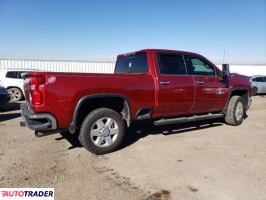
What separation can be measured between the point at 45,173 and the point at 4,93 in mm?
7108

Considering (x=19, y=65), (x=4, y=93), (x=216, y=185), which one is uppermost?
(x=19, y=65)

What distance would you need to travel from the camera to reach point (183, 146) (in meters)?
5.66

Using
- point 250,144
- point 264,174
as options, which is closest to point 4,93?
point 250,144

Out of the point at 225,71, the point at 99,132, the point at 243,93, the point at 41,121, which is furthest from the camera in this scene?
the point at 243,93

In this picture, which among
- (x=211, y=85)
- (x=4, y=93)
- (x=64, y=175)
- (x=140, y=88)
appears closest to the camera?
(x=64, y=175)

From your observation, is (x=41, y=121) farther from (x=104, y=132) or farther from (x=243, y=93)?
(x=243, y=93)

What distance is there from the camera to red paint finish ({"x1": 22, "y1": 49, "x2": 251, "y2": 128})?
4562 mm

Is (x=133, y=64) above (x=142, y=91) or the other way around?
above

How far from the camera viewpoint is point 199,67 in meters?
6.73

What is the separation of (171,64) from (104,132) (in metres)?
2.21

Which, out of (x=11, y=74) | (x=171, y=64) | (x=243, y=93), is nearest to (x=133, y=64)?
A: (x=171, y=64)

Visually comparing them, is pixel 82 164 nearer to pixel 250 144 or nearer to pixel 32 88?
pixel 32 88

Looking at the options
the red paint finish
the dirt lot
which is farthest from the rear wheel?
the red paint finish

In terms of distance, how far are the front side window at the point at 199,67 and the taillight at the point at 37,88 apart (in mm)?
3435
